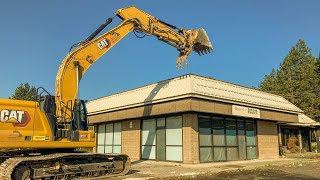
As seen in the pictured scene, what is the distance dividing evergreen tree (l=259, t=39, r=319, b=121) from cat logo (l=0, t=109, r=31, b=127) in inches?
2149

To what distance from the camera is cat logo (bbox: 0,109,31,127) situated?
11039 millimetres

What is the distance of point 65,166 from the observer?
12297mm

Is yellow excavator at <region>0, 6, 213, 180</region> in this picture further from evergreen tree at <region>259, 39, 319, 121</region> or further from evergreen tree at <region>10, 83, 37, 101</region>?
evergreen tree at <region>10, 83, 37, 101</region>

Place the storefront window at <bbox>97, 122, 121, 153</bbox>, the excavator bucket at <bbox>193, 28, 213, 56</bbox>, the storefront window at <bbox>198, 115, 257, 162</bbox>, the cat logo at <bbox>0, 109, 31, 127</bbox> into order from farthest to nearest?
the storefront window at <bbox>97, 122, 121, 153</bbox>
the storefront window at <bbox>198, 115, 257, 162</bbox>
the excavator bucket at <bbox>193, 28, 213, 56</bbox>
the cat logo at <bbox>0, 109, 31, 127</bbox>

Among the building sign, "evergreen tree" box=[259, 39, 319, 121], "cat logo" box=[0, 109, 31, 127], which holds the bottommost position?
"cat logo" box=[0, 109, 31, 127]

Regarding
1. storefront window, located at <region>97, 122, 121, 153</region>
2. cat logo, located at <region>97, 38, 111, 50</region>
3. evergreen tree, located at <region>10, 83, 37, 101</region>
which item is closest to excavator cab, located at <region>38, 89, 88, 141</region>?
cat logo, located at <region>97, 38, 111, 50</region>

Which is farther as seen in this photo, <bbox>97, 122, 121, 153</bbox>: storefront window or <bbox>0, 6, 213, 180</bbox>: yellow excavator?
<bbox>97, 122, 121, 153</bbox>: storefront window

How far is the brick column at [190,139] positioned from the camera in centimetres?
1914

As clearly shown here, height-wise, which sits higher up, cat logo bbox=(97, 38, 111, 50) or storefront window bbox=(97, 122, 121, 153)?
cat logo bbox=(97, 38, 111, 50)

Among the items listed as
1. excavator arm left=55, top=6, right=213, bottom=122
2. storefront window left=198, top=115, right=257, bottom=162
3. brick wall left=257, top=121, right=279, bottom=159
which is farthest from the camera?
brick wall left=257, top=121, right=279, bottom=159

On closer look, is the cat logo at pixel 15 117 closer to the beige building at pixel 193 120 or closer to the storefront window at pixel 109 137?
the beige building at pixel 193 120

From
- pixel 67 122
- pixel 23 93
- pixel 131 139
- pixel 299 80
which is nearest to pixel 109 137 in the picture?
pixel 131 139

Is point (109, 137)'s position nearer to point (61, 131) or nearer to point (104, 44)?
point (104, 44)

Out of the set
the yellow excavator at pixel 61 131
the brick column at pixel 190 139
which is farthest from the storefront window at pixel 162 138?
the yellow excavator at pixel 61 131
